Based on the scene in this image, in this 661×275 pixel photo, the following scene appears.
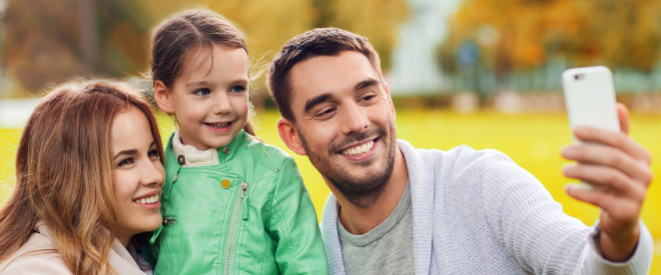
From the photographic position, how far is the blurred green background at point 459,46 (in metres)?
27.0

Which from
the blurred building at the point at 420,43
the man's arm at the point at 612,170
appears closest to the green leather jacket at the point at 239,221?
the man's arm at the point at 612,170

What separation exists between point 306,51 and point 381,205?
815mm

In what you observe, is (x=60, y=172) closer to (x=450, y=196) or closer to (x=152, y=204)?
(x=152, y=204)

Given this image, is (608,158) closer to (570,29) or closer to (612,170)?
(612,170)

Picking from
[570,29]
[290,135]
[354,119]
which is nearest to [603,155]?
[354,119]

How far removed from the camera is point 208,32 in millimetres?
3178

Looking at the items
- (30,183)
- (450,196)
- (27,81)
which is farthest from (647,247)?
(27,81)

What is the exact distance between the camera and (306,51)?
9.93 feet

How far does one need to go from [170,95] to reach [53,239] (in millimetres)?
917

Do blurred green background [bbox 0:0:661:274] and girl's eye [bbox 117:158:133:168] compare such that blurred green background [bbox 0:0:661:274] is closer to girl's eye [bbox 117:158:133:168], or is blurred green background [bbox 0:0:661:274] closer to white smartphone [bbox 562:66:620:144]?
girl's eye [bbox 117:158:133:168]

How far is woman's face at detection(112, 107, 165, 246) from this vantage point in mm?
2883

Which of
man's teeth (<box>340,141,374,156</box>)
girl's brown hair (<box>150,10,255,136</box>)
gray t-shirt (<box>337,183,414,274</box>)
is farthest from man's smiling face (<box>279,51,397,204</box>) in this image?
girl's brown hair (<box>150,10,255,136</box>)

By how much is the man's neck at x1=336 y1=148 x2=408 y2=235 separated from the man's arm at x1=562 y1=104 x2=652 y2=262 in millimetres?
1347

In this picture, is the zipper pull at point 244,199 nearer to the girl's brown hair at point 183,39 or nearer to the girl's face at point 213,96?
the girl's face at point 213,96
